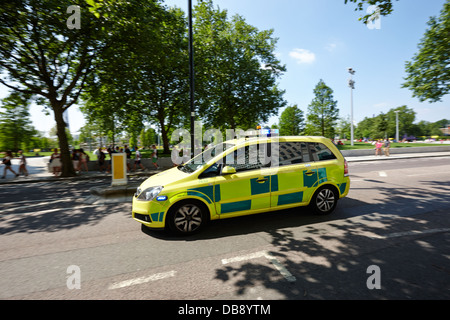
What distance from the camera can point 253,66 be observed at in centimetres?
2370

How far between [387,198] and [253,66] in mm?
20405

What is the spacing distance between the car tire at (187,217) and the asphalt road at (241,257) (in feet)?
0.75

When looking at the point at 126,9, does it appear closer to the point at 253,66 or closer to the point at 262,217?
the point at 262,217

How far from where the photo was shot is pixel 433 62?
47.2 feet

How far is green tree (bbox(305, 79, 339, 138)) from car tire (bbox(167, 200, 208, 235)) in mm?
38811

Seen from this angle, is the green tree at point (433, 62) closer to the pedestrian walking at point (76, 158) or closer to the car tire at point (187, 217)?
the car tire at point (187, 217)

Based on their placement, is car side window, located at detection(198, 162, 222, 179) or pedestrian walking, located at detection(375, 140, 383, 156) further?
pedestrian walking, located at detection(375, 140, 383, 156)

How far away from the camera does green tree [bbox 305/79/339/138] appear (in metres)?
38.2

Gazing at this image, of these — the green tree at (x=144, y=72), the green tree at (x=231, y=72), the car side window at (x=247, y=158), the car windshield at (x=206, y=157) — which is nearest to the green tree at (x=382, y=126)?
the green tree at (x=231, y=72)

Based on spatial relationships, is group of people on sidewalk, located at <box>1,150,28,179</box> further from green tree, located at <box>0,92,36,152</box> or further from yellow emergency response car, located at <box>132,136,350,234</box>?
green tree, located at <box>0,92,36,152</box>

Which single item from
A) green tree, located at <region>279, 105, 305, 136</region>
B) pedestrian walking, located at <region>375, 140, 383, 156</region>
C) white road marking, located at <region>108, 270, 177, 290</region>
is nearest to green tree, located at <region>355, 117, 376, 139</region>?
green tree, located at <region>279, 105, 305, 136</region>

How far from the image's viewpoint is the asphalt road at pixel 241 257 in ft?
8.79

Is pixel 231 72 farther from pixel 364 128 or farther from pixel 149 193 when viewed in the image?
pixel 364 128
